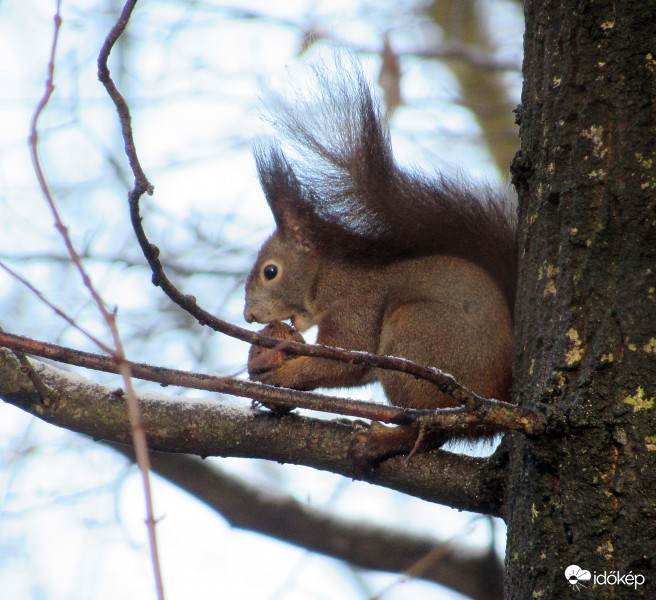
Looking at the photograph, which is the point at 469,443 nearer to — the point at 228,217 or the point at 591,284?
the point at 591,284

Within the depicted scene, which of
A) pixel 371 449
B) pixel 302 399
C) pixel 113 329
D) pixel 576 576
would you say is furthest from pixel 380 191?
pixel 113 329

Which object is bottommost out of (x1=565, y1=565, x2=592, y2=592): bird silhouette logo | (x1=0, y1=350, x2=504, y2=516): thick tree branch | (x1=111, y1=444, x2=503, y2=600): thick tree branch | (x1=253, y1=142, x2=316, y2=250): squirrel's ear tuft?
(x1=111, y1=444, x2=503, y2=600): thick tree branch

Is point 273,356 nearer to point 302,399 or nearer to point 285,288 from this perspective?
point 285,288

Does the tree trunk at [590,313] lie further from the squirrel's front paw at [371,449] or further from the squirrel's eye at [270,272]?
the squirrel's eye at [270,272]

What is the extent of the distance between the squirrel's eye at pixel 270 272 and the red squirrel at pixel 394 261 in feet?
0.73

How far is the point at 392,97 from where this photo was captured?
5027mm

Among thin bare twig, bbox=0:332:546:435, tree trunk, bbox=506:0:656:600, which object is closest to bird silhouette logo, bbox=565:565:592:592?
tree trunk, bbox=506:0:656:600

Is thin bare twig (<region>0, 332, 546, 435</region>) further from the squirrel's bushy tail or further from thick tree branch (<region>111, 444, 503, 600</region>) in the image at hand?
thick tree branch (<region>111, 444, 503, 600</region>)

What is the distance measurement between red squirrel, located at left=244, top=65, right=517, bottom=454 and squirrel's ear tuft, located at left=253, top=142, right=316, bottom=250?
6cm

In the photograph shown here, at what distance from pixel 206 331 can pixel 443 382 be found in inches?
108

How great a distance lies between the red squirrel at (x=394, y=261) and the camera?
226cm

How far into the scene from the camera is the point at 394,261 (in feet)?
8.59

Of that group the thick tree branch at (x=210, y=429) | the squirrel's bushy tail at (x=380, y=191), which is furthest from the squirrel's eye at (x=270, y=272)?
the thick tree branch at (x=210, y=429)

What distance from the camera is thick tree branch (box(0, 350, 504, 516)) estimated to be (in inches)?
70.5
